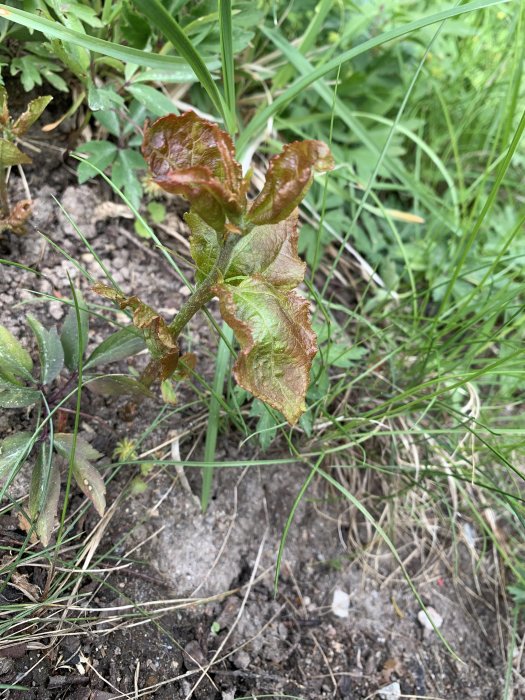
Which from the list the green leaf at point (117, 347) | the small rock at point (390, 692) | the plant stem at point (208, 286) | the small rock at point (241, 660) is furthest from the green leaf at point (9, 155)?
the small rock at point (390, 692)

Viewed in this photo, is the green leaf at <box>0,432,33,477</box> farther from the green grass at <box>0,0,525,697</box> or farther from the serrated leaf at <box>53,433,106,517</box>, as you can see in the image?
the green grass at <box>0,0,525,697</box>

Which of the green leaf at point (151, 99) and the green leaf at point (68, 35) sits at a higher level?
the green leaf at point (68, 35)

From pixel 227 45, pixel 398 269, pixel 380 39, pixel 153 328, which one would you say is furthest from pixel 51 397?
pixel 398 269

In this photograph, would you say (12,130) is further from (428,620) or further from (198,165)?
(428,620)

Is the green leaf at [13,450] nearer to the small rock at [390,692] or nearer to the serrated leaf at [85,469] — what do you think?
the serrated leaf at [85,469]

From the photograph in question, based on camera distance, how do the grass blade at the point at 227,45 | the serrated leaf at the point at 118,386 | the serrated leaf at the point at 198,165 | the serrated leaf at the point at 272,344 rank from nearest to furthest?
the serrated leaf at the point at 198,165 < the serrated leaf at the point at 272,344 < the grass blade at the point at 227,45 < the serrated leaf at the point at 118,386

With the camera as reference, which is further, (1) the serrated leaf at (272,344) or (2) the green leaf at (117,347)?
(2) the green leaf at (117,347)

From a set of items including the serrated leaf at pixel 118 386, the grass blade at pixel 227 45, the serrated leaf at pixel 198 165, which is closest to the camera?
the serrated leaf at pixel 198 165
